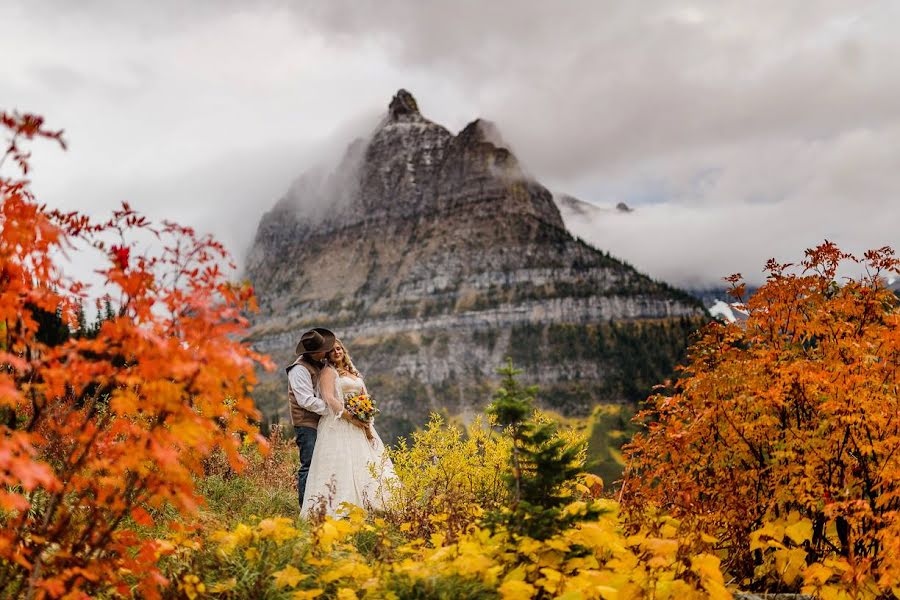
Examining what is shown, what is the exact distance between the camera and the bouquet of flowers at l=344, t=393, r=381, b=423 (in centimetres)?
803

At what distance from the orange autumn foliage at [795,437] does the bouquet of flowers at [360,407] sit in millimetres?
3603

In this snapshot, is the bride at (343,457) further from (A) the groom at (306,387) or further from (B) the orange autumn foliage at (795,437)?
(B) the orange autumn foliage at (795,437)

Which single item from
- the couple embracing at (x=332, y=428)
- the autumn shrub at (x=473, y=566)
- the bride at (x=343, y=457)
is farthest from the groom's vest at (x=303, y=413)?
the autumn shrub at (x=473, y=566)

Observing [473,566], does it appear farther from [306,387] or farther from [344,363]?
[344,363]

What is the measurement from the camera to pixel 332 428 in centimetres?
805

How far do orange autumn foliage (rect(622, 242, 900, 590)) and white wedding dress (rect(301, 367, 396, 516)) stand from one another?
3.49 m

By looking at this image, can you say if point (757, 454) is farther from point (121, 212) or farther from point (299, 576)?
point (121, 212)

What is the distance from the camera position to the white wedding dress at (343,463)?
25.6ft

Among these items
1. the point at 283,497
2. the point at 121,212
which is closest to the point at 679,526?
the point at 121,212

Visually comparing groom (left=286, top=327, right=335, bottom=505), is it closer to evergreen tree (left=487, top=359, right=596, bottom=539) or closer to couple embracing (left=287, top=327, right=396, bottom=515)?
couple embracing (left=287, top=327, right=396, bottom=515)

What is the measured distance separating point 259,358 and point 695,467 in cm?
400

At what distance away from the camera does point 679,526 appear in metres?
4.31

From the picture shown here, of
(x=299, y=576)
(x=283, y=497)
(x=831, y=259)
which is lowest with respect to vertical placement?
(x=283, y=497)

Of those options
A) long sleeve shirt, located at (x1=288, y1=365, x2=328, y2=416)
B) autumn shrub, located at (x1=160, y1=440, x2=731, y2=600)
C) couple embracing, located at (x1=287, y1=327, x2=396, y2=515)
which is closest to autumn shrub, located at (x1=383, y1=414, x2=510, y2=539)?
couple embracing, located at (x1=287, y1=327, x2=396, y2=515)
